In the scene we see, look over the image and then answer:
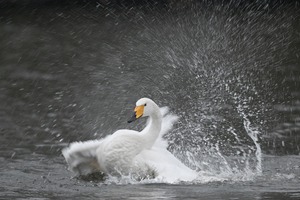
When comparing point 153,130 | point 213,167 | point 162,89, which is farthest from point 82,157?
point 162,89

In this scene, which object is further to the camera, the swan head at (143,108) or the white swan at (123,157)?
the swan head at (143,108)

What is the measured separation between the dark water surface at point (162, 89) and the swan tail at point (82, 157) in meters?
0.18

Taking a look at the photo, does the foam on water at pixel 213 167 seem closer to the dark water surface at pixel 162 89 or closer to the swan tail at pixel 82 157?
the dark water surface at pixel 162 89

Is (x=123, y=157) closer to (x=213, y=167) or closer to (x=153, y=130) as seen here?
(x=153, y=130)

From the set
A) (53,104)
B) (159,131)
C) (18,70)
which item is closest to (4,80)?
(18,70)

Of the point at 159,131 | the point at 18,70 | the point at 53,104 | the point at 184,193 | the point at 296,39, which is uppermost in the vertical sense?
the point at 296,39

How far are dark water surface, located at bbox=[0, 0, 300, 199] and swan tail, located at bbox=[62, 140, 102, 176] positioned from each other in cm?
18

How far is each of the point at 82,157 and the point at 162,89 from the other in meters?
4.76

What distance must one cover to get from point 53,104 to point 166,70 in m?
2.91

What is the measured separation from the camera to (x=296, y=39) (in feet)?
59.0

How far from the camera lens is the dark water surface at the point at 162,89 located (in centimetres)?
916

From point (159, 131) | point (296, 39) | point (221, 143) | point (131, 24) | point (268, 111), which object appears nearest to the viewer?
point (159, 131)

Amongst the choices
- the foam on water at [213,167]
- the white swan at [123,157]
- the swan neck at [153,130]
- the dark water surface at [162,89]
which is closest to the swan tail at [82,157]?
the white swan at [123,157]

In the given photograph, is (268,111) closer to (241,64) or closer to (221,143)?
(221,143)
